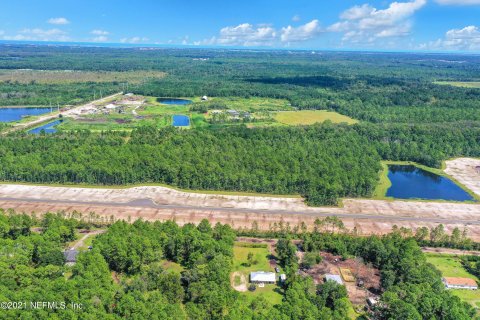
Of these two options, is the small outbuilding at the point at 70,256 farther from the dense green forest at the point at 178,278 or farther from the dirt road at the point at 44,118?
the dirt road at the point at 44,118

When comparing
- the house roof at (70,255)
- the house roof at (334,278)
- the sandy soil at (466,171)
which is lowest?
the house roof at (334,278)

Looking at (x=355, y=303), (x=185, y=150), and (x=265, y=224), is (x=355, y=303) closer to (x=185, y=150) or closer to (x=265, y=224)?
(x=265, y=224)

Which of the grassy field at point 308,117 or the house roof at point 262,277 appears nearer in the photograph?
the house roof at point 262,277

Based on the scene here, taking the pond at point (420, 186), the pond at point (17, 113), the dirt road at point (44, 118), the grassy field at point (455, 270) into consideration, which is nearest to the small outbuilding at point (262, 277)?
the grassy field at point (455, 270)

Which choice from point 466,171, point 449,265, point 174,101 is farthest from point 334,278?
point 174,101

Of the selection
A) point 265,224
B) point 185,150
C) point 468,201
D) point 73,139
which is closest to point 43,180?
point 73,139

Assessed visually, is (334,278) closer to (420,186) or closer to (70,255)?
(70,255)

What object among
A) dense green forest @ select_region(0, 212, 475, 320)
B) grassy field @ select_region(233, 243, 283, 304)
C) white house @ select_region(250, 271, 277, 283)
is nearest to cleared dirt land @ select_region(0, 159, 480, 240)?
grassy field @ select_region(233, 243, 283, 304)
